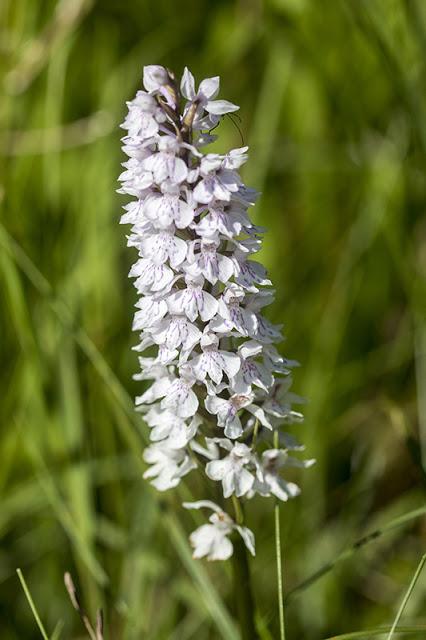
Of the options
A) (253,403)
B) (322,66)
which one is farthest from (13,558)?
(322,66)

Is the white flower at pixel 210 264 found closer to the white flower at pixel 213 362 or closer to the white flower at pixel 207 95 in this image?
the white flower at pixel 213 362

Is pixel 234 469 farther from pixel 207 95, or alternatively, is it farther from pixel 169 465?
pixel 207 95

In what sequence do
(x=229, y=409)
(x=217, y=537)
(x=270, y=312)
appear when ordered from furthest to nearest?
(x=270, y=312) → (x=217, y=537) → (x=229, y=409)

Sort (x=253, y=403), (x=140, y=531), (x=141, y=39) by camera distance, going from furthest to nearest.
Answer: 1. (x=141, y=39)
2. (x=140, y=531)
3. (x=253, y=403)

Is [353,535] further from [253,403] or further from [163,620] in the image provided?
[253,403]

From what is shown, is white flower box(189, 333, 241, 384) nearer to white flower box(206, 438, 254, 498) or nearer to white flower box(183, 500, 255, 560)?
white flower box(206, 438, 254, 498)

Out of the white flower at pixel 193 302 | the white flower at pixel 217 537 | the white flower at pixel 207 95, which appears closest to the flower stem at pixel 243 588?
the white flower at pixel 217 537

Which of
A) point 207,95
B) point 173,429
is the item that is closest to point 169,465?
point 173,429
